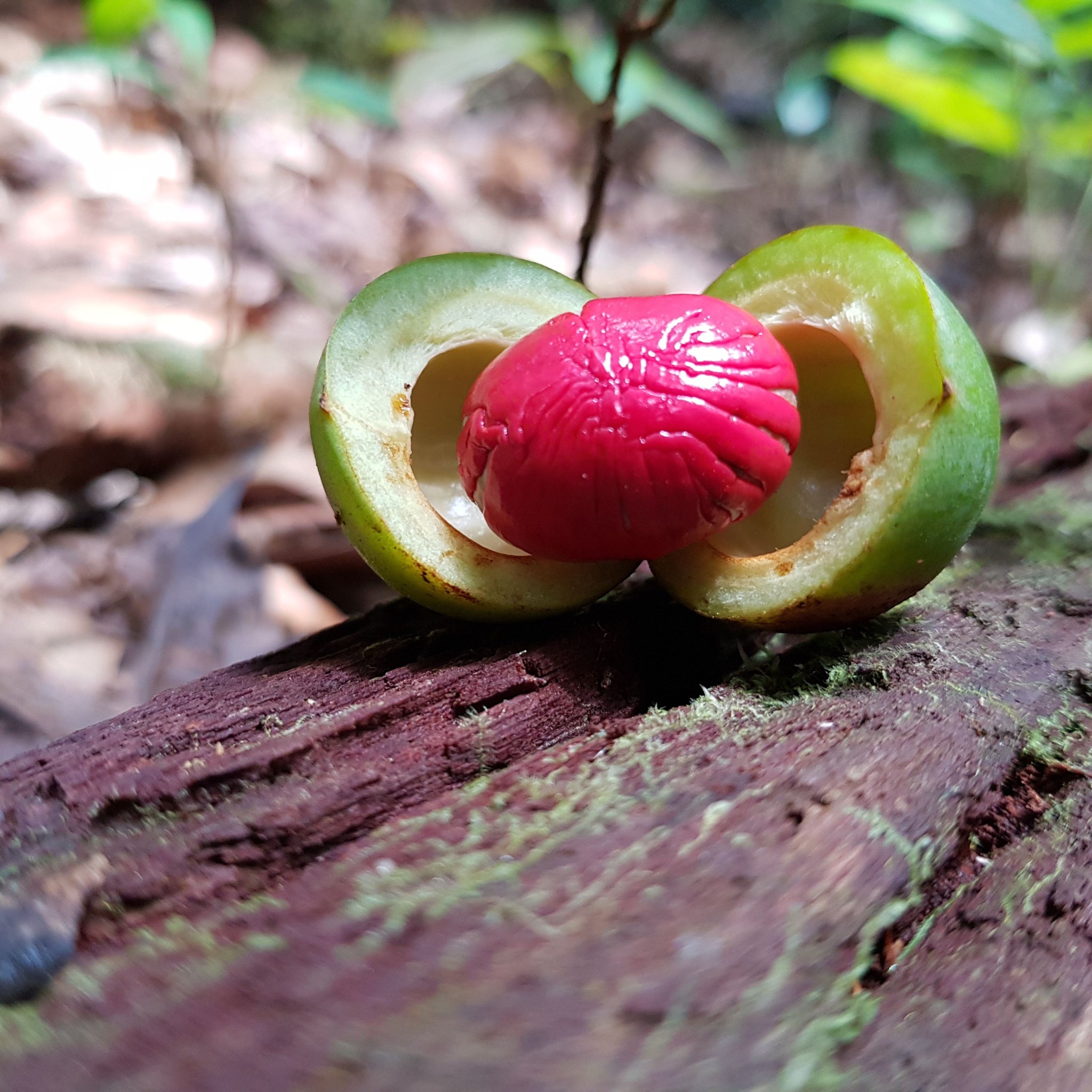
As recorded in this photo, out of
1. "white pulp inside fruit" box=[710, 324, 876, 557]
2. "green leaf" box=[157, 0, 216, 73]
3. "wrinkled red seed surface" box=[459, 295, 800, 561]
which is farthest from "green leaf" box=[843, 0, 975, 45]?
"green leaf" box=[157, 0, 216, 73]

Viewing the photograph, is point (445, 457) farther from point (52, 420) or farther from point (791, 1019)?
point (52, 420)

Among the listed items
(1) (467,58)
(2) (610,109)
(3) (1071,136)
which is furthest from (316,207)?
(3) (1071,136)

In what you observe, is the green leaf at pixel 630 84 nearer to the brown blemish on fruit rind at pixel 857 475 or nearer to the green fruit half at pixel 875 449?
the green fruit half at pixel 875 449

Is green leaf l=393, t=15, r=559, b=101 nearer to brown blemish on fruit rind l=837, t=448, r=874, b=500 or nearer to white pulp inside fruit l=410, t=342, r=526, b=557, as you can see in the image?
white pulp inside fruit l=410, t=342, r=526, b=557

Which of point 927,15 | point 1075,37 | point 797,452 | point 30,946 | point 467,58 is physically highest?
point 467,58

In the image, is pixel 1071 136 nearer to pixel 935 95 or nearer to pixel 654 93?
pixel 935 95
